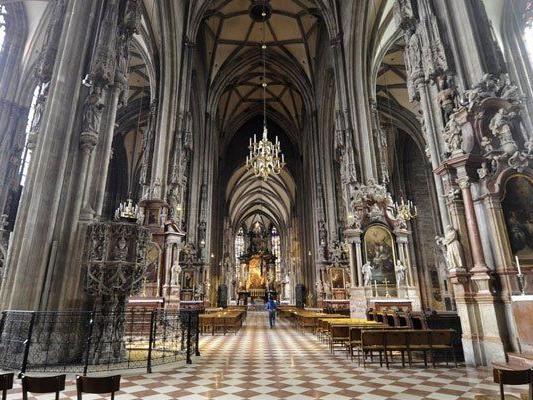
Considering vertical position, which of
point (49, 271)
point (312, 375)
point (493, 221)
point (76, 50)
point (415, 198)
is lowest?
point (312, 375)

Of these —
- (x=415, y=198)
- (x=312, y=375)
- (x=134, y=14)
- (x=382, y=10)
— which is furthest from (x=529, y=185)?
(x=415, y=198)

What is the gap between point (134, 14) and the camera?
9.02 metres

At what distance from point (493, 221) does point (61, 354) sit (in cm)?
872

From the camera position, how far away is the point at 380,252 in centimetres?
1432

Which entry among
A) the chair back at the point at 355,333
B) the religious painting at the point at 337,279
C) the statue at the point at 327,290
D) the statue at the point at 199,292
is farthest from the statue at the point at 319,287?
the chair back at the point at 355,333

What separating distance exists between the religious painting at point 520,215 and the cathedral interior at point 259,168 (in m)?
0.04

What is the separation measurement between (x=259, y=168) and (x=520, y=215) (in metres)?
9.08

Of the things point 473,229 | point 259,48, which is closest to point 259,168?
point 473,229

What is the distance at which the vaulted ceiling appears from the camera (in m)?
22.0

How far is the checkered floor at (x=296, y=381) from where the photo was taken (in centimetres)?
407

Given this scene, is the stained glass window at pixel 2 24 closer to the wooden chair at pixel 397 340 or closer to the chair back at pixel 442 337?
the wooden chair at pixel 397 340

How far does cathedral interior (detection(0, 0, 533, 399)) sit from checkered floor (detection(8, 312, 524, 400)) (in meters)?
0.18

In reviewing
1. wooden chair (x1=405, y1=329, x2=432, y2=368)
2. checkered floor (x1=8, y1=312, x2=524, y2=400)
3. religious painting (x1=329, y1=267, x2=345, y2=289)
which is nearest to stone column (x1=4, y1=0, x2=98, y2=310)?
checkered floor (x1=8, y1=312, x2=524, y2=400)

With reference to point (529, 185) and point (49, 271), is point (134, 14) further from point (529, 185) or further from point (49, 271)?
point (529, 185)
